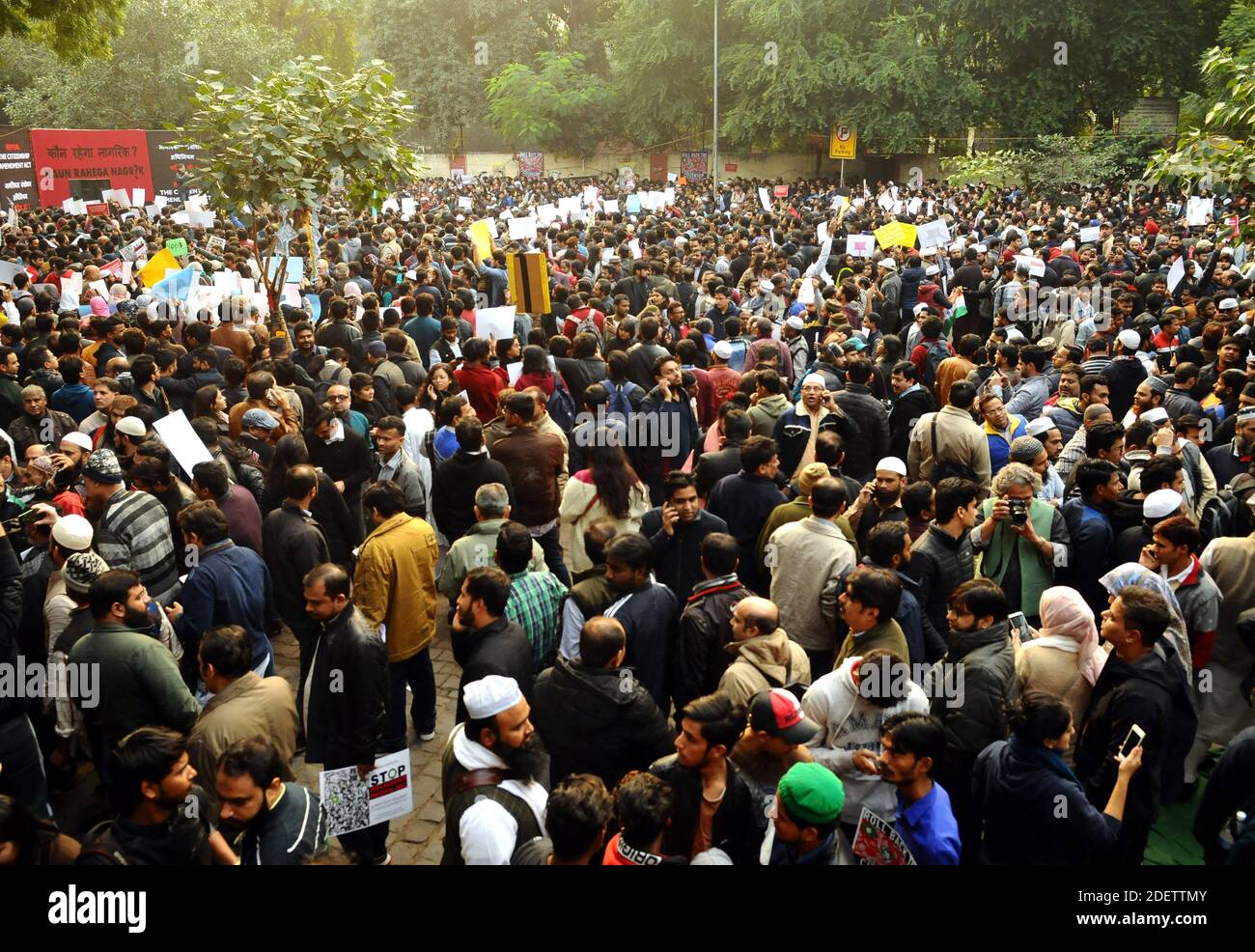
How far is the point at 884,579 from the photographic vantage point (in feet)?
14.5

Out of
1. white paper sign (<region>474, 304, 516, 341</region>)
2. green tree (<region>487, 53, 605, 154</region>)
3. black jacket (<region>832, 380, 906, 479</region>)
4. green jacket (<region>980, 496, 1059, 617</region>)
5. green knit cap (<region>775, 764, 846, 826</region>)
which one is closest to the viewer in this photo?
green knit cap (<region>775, 764, 846, 826</region>)

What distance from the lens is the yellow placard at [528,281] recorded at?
11719mm

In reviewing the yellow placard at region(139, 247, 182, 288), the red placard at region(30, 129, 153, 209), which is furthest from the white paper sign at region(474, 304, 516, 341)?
the red placard at region(30, 129, 153, 209)

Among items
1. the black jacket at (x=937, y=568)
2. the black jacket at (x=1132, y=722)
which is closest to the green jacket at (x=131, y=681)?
the black jacket at (x=937, y=568)

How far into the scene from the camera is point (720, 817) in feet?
Result: 11.9

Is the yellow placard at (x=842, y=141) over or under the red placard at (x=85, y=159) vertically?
over

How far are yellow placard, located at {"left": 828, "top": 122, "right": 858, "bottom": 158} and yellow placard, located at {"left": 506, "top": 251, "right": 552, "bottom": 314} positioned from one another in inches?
1017

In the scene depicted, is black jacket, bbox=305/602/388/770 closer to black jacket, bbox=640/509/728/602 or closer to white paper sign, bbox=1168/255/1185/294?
black jacket, bbox=640/509/728/602

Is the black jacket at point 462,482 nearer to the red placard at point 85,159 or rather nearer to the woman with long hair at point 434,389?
the woman with long hair at point 434,389

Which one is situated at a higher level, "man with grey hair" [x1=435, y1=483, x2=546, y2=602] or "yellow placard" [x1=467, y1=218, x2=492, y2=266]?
"yellow placard" [x1=467, y1=218, x2=492, y2=266]

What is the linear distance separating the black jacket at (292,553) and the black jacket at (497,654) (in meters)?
1.41

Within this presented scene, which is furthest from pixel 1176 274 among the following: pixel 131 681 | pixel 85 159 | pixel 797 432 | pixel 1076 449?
pixel 85 159

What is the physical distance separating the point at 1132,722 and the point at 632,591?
2149 millimetres

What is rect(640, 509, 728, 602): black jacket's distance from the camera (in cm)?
563
